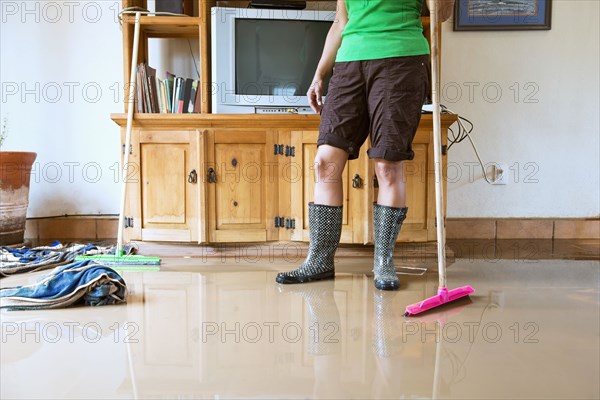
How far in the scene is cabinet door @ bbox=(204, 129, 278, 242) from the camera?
96.4 inches

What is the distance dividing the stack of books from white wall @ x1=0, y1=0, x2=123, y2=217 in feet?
1.68

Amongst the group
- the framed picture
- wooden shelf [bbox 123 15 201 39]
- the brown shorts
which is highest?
the framed picture

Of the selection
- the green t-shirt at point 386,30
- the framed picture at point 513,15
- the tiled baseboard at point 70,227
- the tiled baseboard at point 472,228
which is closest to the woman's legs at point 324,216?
the green t-shirt at point 386,30

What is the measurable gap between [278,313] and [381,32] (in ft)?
3.19

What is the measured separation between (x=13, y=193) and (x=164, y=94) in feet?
2.92

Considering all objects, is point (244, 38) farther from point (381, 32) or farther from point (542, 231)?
point (542, 231)

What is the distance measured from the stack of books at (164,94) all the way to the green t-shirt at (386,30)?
3.13 feet

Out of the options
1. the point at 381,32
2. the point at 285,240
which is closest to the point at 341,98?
the point at 381,32

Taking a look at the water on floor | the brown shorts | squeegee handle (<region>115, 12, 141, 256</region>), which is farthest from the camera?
squeegee handle (<region>115, 12, 141, 256</region>)

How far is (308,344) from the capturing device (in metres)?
1.27

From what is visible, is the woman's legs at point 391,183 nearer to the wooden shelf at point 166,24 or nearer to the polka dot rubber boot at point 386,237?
the polka dot rubber boot at point 386,237

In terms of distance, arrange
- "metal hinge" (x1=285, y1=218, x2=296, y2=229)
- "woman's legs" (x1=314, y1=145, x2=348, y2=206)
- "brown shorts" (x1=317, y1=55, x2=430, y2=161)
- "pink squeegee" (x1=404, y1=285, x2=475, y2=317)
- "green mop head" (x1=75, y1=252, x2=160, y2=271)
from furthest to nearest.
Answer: "metal hinge" (x1=285, y1=218, x2=296, y2=229) < "green mop head" (x1=75, y1=252, x2=160, y2=271) < "woman's legs" (x1=314, y1=145, x2=348, y2=206) < "brown shorts" (x1=317, y1=55, x2=430, y2=161) < "pink squeegee" (x1=404, y1=285, x2=475, y2=317)

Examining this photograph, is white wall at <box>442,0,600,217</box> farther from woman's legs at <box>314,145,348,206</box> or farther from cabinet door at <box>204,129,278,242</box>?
woman's legs at <box>314,145,348,206</box>

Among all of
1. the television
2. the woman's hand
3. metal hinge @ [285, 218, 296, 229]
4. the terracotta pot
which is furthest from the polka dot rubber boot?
the terracotta pot
